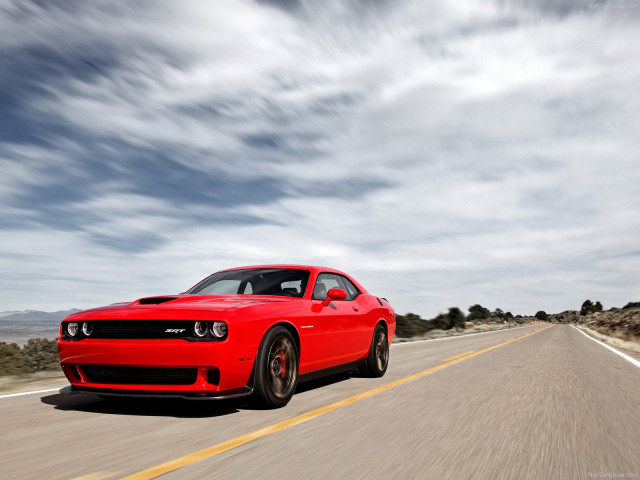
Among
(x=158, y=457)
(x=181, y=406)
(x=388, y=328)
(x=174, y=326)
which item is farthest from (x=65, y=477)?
(x=388, y=328)

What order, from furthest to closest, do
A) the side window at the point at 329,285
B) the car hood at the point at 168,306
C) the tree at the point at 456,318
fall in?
1. the tree at the point at 456,318
2. the side window at the point at 329,285
3. the car hood at the point at 168,306

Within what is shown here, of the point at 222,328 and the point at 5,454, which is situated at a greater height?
the point at 222,328

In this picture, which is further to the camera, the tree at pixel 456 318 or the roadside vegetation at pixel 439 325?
the tree at pixel 456 318

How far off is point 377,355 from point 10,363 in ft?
20.9

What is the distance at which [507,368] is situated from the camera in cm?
1065

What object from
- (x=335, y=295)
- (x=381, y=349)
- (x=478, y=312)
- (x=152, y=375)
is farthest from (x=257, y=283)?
(x=478, y=312)

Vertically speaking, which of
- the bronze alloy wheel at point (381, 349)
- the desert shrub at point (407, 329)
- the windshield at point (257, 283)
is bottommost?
the bronze alloy wheel at point (381, 349)

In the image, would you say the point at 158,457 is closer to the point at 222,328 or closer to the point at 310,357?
the point at 222,328

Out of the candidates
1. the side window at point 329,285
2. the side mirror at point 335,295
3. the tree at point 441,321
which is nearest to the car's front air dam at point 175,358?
the side mirror at point 335,295

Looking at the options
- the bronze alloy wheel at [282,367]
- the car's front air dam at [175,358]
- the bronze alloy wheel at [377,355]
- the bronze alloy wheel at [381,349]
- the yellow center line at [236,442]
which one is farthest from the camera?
the bronze alloy wheel at [381,349]

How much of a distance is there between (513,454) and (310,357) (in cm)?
285

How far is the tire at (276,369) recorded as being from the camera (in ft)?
18.1

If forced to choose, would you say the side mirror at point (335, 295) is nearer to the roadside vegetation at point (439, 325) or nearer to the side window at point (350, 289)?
the side window at point (350, 289)

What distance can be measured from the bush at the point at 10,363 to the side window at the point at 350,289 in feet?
18.1
